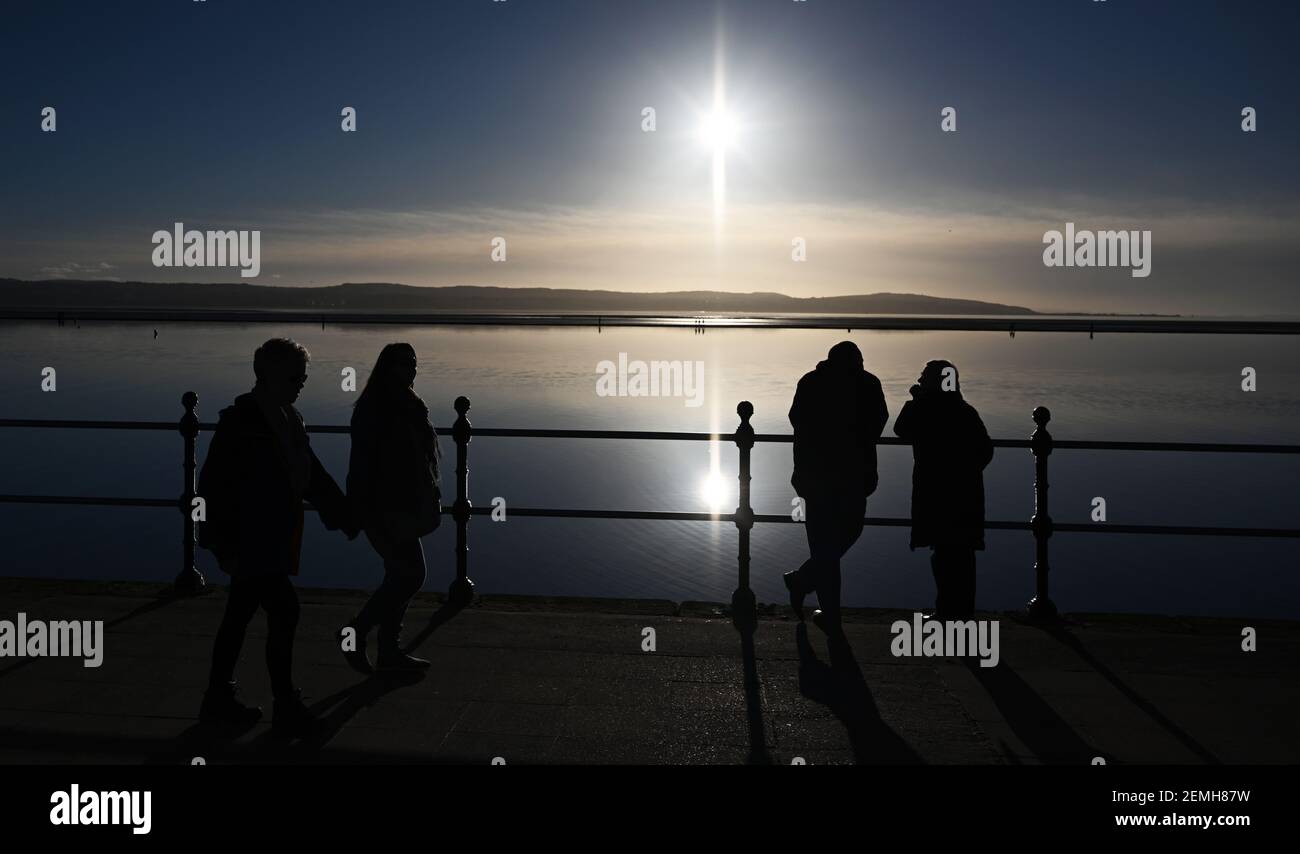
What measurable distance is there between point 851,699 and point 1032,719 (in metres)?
0.88

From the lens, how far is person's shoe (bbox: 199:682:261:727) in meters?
4.81

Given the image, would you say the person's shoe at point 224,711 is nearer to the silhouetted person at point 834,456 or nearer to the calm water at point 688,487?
the silhouetted person at point 834,456

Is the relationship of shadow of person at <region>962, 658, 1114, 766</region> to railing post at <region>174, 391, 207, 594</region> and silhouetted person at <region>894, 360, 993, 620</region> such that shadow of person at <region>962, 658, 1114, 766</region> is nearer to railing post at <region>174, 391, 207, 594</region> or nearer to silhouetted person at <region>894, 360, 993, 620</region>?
silhouetted person at <region>894, 360, 993, 620</region>

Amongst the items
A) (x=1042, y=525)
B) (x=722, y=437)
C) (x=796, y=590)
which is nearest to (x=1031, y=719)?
(x=796, y=590)

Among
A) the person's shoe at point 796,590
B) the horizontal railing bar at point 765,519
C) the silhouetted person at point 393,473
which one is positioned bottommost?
the person's shoe at point 796,590

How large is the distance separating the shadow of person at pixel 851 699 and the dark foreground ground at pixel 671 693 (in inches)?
0.6

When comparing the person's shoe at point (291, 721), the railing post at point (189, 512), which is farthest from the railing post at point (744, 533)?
the railing post at point (189, 512)

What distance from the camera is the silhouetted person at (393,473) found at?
5.45m

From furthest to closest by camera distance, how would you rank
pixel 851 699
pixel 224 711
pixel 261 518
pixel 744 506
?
pixel 744 506 → pixel 851 699 → pixel 224 711 → pixel 261 518

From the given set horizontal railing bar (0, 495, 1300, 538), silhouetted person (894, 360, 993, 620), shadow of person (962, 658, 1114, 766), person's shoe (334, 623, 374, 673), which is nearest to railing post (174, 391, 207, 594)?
horizontal railing bar (0, 495, 1300, 538)

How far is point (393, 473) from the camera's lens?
5.47 metres

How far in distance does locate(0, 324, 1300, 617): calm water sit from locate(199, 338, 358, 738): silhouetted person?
8.54 meters

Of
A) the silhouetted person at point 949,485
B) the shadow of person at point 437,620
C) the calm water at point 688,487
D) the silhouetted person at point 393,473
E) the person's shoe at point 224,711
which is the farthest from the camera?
the calm water at point 688,487

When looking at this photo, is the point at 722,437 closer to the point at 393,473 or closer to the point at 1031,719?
the point at 393,473
